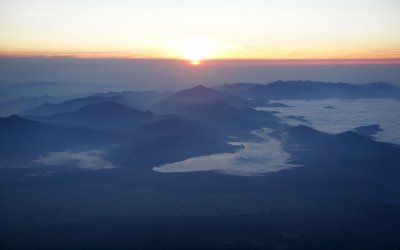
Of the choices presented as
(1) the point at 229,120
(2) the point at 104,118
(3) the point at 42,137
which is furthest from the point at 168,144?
(2) the point at 104,118

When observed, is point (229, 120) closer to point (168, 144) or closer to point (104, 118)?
point (168, 144)

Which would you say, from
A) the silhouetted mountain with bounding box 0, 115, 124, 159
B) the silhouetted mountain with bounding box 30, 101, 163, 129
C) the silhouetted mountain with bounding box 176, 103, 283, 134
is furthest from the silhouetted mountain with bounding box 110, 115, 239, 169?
the silhouetted mountain with bounding box 30, 101, 163, 129

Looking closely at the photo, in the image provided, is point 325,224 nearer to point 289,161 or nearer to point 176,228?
point 176,228

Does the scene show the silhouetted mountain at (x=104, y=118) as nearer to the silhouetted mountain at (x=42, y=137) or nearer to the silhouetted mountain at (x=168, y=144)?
the silhouetted mountain at (x=42, y=137)

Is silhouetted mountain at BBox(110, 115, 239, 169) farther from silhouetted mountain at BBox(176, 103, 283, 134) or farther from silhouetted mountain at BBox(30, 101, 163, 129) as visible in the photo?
silhouetted mountain at BBox(30, 101, 163, 129)

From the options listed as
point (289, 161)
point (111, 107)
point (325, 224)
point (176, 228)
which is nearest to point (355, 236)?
point (325, 224)

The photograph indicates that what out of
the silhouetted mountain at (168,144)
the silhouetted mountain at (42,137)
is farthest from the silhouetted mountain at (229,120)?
the silhouetted mountain at (42,137)
